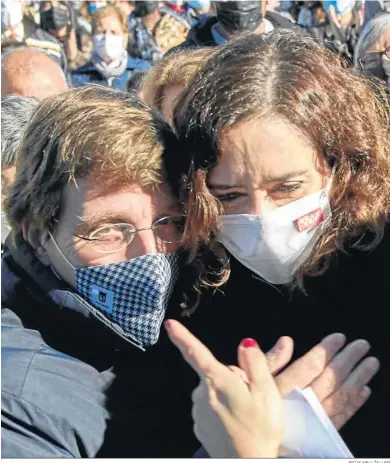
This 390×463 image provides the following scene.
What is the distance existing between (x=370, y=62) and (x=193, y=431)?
1.41 metres

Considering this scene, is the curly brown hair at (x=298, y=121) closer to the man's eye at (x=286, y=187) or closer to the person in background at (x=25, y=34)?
the man's eye at (x=286, y=187)

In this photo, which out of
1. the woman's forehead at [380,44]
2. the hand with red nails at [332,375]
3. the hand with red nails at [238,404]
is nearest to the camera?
the hand with red nails at [238,404]

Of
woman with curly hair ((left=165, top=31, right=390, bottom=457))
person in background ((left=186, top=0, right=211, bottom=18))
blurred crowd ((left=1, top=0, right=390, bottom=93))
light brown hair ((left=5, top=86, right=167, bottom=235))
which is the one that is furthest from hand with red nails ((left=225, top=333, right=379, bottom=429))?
person in background ((left=186, top=0, right=211, bottom=18))

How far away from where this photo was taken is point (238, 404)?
170 centimetres

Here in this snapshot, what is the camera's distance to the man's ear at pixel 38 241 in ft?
6.73

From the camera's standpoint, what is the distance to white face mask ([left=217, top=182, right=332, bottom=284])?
2041 mm

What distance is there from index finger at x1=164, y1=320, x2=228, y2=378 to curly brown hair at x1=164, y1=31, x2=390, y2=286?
40cm

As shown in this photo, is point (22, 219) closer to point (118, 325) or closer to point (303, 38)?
point (118, 325)

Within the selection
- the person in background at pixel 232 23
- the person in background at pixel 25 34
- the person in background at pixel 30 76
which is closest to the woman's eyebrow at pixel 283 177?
the person in background at pixel 232 23

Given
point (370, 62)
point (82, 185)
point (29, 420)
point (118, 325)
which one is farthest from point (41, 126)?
point (370, 62)

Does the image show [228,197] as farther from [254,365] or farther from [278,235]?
[254,365]

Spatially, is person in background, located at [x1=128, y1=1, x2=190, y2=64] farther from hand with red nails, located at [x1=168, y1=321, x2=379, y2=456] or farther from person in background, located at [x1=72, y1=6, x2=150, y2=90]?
hand with red nails, located at [x1=168, y1=321, x2=379, y2=456]

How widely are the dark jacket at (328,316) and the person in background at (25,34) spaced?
7.12 feet

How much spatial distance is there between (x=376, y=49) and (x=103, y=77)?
1816mm
